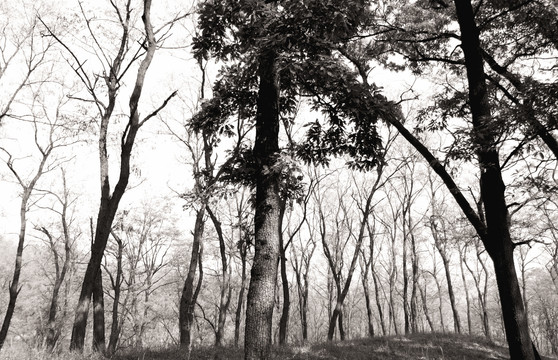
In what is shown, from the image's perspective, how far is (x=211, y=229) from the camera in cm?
2653

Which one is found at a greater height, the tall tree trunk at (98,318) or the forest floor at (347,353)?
the tall tree trunk at (98,318)

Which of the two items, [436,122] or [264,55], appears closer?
[264,55]

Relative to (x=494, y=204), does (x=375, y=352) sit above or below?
below

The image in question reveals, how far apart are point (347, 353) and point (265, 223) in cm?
598

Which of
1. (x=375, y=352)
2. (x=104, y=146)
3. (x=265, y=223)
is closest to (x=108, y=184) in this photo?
(x=104, y=146)

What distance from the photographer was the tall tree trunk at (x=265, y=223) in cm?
505

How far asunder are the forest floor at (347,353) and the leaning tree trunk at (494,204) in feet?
4.69

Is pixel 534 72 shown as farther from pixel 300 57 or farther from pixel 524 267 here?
pixel 524 267

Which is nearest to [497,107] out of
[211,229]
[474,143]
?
[474,143]

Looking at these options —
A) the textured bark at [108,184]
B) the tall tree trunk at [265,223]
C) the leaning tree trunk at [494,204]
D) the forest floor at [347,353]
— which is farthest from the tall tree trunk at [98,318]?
the leaning tree trunk at [494,204]

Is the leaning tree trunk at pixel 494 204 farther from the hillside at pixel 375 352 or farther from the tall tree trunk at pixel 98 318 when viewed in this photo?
the tall tree trunk at pixel 98 318

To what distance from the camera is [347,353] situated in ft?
30.4

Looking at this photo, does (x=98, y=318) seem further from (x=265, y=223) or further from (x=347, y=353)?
(x=265, y=223)

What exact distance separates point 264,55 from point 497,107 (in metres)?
7.54
